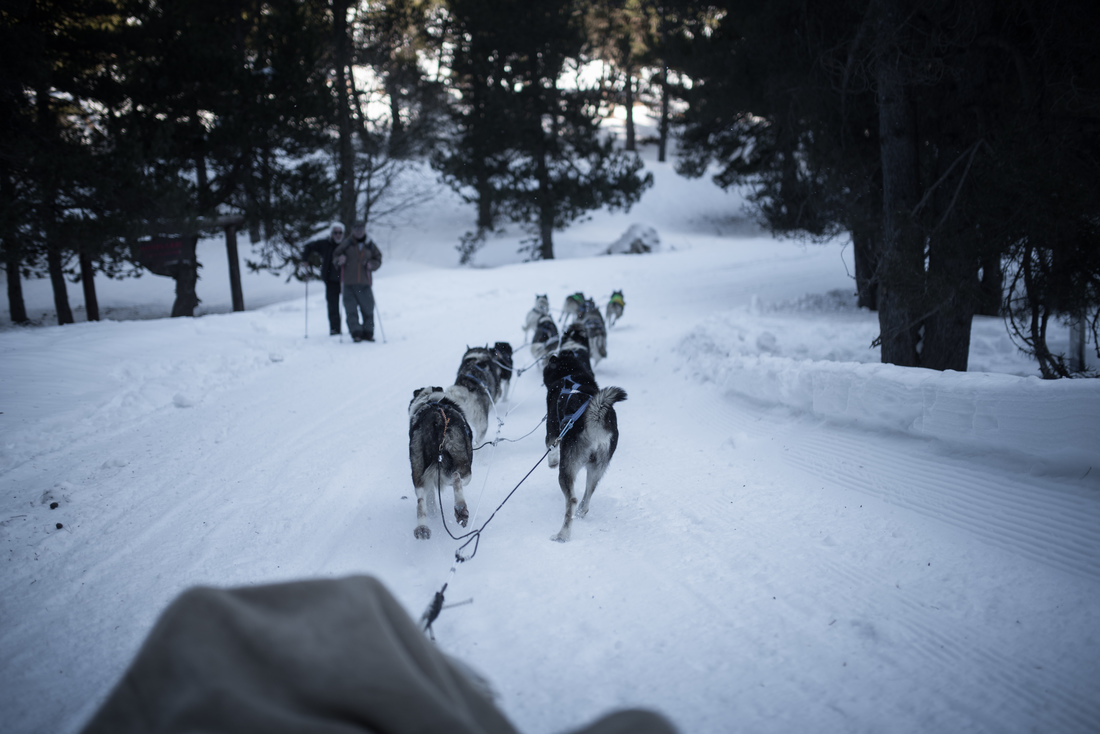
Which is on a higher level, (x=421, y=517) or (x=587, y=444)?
(x=587, y=444)

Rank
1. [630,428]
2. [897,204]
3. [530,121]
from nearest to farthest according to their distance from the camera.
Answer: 1. [630,428]
2. [897,204]
3. [530,121]

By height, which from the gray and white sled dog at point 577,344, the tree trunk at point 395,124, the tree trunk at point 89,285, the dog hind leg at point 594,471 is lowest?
the dog hind leg at point 594,471

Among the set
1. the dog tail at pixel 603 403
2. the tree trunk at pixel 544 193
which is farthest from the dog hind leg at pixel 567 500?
the tree trunk at pixel 544 193

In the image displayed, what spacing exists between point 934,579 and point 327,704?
339 centimetres

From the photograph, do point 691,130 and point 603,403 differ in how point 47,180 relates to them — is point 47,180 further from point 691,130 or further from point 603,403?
point 691,130

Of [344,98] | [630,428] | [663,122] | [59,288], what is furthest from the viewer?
[663,122]

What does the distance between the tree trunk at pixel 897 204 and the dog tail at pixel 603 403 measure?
4.50m

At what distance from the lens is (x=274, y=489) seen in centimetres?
469

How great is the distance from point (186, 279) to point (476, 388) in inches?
496

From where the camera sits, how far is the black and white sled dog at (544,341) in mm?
8281

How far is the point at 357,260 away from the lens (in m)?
10.4

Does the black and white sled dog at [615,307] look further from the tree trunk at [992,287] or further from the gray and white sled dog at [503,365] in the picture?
the tree trunk at [992,287]

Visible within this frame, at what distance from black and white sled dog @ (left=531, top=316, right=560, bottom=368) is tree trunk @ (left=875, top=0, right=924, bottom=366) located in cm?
432

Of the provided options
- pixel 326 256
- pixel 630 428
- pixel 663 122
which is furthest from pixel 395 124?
pixel 663 122
